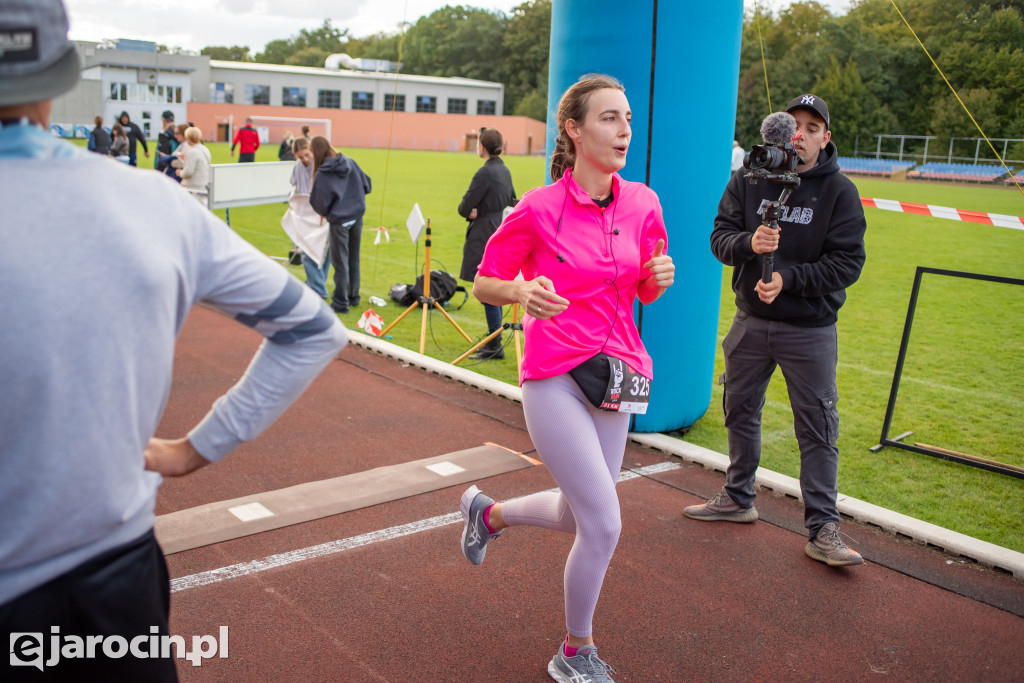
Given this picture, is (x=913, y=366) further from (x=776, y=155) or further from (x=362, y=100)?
(x=362, y=100)

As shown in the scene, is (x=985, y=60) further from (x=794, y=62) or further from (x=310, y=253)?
(x=794, y=62)

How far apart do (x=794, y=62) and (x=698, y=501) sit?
186 feet

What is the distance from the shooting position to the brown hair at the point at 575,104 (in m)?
3.17

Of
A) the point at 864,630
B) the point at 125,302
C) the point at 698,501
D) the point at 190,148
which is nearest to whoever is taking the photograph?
the point at 125,302

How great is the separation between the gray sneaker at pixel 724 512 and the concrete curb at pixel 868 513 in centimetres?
57

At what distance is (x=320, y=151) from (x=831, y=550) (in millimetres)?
7955

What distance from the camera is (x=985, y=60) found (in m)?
7.77

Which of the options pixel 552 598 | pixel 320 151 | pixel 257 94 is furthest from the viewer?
pixel 257 94

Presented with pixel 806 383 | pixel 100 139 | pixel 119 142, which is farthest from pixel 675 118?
pixel 119 142

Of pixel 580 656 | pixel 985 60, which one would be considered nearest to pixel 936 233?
pixel 985 60

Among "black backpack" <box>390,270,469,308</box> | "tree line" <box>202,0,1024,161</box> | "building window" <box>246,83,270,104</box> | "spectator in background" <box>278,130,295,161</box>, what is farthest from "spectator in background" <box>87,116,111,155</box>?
"building window" <box>246,83,270,104</box>

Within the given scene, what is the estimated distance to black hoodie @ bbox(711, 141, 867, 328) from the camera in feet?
13.9

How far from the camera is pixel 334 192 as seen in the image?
10.4 m

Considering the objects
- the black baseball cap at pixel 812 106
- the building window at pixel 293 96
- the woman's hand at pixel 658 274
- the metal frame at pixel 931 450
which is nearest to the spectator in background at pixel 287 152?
the metal frame at pixel 931 450
